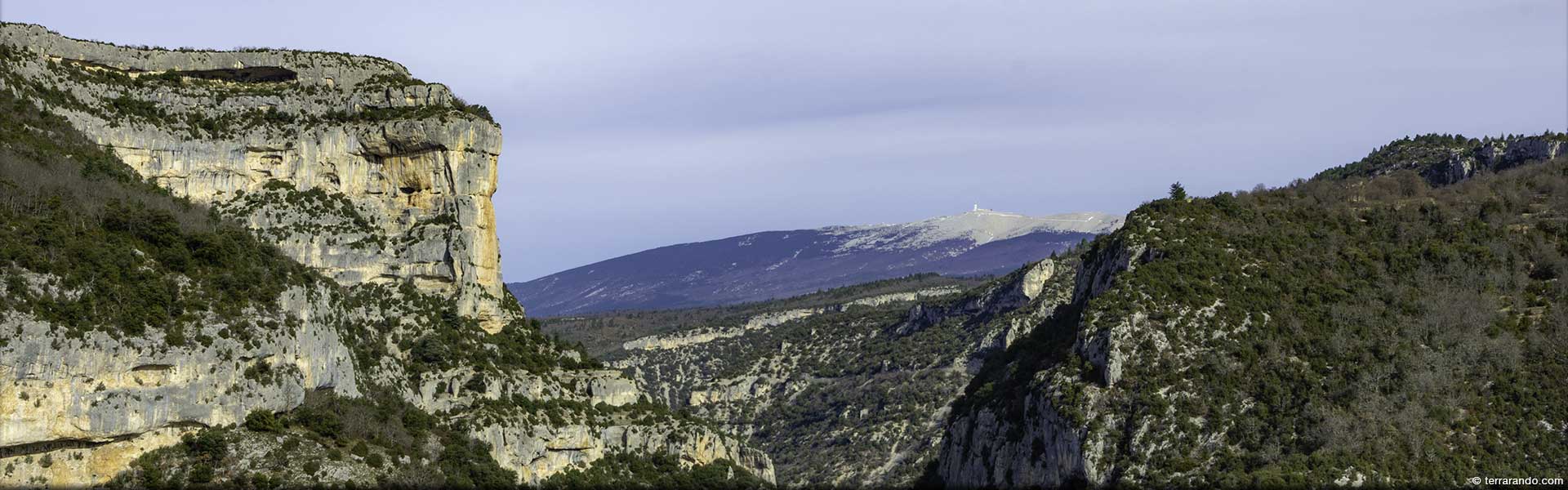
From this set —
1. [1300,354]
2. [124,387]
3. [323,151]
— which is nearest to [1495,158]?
[1300,354]

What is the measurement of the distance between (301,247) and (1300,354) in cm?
5220

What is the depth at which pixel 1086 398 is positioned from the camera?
81625 millimetres

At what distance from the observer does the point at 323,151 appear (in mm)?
87250

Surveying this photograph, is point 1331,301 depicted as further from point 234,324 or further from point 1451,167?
point 234,324

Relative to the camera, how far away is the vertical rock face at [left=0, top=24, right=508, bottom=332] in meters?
84.0

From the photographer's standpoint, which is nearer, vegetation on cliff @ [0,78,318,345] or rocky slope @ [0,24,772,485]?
vegetation on cliff @ [0,78,318,345]

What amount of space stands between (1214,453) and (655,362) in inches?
4270

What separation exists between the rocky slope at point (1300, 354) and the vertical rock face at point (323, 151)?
3205cm

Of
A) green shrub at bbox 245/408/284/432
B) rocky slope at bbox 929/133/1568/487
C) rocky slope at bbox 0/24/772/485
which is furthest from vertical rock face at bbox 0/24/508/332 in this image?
rocky slope at bbox 929/133/1568/487

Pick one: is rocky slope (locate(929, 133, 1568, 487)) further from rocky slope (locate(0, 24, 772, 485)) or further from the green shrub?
the green shrub

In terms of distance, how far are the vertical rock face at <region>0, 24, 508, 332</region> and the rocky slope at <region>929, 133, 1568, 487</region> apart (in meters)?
32.0

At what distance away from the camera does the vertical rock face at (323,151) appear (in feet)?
276

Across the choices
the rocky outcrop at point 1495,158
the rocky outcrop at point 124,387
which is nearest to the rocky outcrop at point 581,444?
the rocky outcrop at point 124,387

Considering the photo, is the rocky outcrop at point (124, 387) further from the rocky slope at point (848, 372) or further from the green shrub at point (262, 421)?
the rocky slope at point (848, 372)
